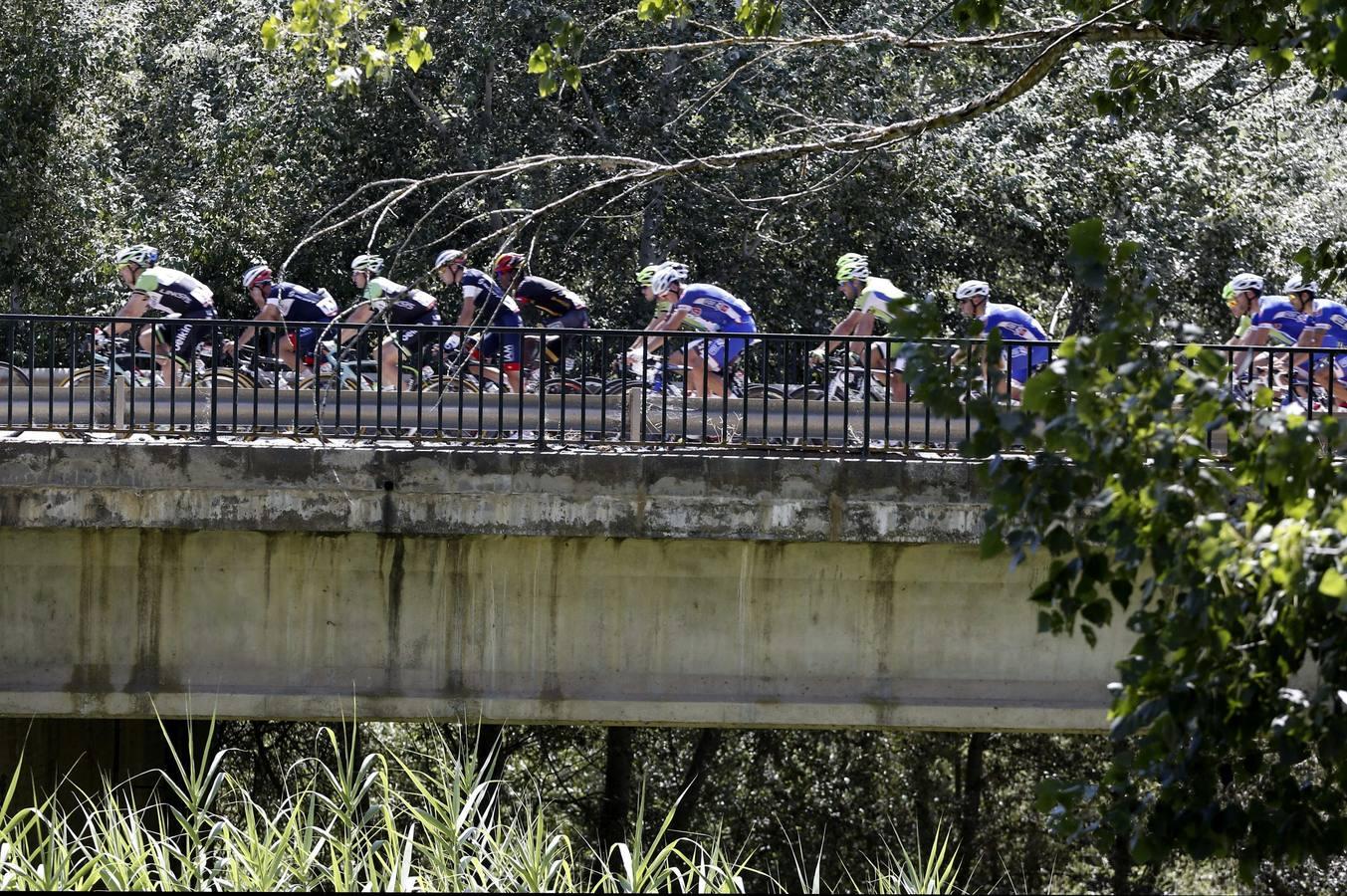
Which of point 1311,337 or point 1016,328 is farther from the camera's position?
point 1016,328

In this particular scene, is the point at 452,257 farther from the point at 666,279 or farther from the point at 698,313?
the point at 666,279

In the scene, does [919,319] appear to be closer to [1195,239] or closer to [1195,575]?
[1195,575]

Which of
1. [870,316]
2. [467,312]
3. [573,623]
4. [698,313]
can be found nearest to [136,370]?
[467,312]

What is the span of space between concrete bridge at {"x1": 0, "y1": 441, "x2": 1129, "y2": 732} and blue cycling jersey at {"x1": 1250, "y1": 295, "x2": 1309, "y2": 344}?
3832mm

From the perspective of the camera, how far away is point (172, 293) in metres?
13.8

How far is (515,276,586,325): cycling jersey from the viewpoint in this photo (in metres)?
14.3

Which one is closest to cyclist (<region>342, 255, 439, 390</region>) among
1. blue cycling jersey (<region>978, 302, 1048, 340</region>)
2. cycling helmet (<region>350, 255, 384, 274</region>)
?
cycling helmet (<region>350, 255, 384, 274</region>)

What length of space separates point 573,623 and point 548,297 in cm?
477

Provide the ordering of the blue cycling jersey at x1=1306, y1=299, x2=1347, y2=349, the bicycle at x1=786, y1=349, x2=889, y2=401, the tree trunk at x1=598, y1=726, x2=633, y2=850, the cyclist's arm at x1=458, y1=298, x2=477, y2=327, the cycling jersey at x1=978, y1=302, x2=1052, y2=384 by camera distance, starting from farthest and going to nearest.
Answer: the tree trunk at x1=598, y1=726, x2=633, y2=850
the cyclist's arm at x1=458, y1=298, x2=477, y2=327
the blue cycling jersey at x1=1306, y1=299, x2=1347, y2=349
the cycling jersey at x1=978, y1=302, x2=1052, y2=384
the bicycle at x1=786, y1=349, x2=889, y2=401

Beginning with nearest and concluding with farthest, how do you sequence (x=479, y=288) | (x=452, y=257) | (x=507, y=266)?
(x=452, y=257), (x=479, y=288), (x=507, y=266)

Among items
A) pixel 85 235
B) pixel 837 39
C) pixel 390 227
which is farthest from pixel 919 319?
pixel 85 235

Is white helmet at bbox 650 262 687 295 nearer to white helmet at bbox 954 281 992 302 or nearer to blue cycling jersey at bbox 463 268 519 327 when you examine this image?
blue cycling jersey at bbox 463 268 519 327

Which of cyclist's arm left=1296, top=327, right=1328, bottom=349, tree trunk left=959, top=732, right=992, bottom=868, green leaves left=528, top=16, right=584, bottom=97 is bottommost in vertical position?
tree trunk left=959, top=732, right=992, bottom=868

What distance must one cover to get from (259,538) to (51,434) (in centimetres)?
147
